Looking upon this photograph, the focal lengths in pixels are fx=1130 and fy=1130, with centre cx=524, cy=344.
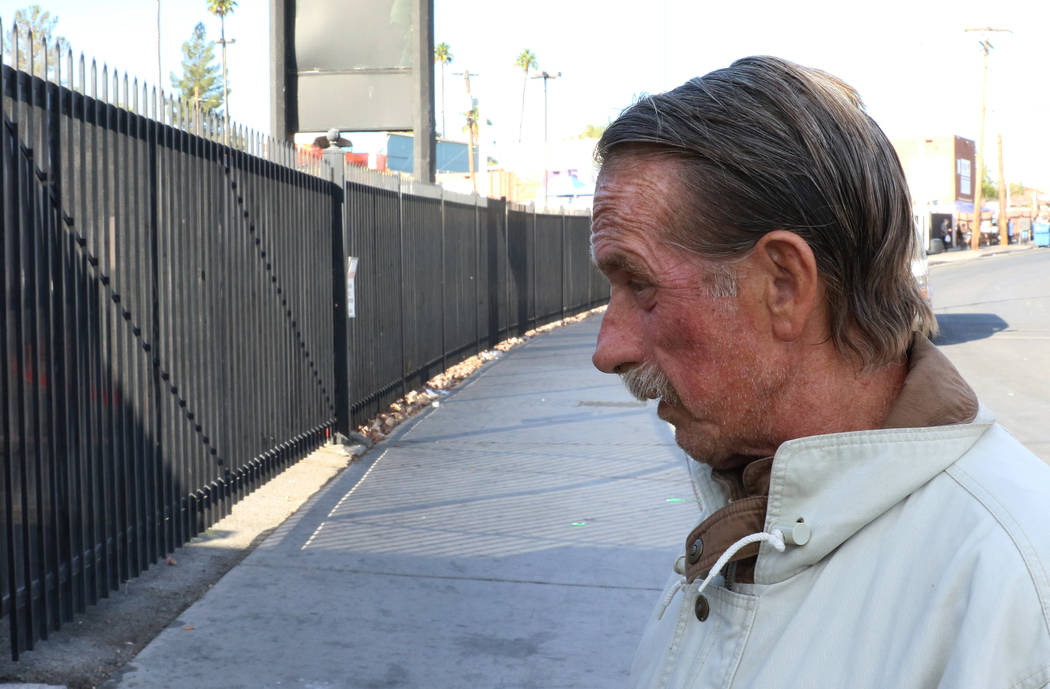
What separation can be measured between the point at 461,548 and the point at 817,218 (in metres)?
5.07

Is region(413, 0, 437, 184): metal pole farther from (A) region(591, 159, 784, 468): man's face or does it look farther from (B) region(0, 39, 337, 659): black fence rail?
(A) region(591, 159, 784, 468): man's face

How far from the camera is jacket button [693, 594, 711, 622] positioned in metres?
1.43

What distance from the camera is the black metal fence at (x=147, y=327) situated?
4246 millimetres

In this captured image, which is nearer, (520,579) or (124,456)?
(124,456)

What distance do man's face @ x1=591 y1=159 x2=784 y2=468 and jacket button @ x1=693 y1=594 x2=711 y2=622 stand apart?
0.73ft

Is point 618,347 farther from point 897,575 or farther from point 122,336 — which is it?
point 122,336

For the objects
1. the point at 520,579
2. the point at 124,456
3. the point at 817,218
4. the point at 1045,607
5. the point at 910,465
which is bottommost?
the point at 520,579

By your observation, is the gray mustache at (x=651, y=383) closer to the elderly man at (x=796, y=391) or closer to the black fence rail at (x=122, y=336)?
the elderly man at (x=796, y=391)

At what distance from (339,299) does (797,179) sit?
26.2 feet

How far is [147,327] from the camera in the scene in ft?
17.9

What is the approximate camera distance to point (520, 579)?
5754 mm

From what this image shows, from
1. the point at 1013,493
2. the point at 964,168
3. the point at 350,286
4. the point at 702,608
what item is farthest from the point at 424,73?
the point at 964,168

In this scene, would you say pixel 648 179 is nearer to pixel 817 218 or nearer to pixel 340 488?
pixel 817 218

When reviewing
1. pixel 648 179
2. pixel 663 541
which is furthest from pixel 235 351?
pixel 648 179
